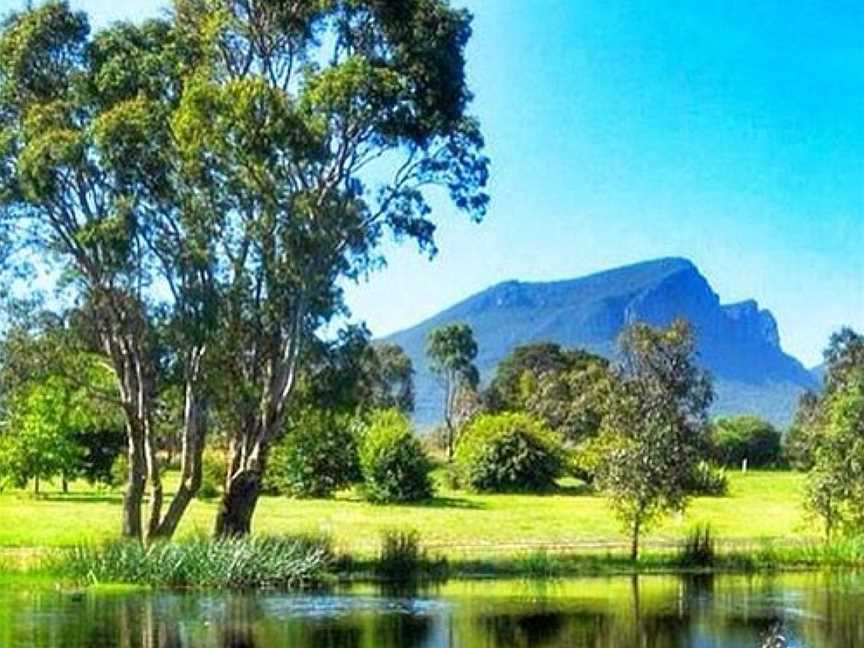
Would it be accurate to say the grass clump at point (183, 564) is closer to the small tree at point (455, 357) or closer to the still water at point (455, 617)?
the still water at point (455, 617)

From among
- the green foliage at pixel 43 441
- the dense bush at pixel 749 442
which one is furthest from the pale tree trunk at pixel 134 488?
the dense bush at pixel 749 442

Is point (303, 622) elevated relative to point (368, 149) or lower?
lower

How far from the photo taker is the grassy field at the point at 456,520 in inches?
2271

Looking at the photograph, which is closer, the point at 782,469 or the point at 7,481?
the point at 7,481

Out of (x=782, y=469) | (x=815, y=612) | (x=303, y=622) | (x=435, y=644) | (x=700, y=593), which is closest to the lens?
(x=435, y=644)

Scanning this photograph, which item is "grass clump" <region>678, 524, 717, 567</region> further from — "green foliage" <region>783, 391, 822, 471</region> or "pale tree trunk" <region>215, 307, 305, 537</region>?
"green foliage" <region>783, 391, 822, 471</region>

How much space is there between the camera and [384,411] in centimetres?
9125

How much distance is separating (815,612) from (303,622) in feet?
39.8

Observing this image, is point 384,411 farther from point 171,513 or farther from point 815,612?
point 815,612

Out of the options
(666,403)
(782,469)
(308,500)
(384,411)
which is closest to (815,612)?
(666,403)

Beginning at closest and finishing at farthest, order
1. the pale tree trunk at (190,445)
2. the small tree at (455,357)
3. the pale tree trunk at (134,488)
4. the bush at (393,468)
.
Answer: the pale tree trunk at (190,445) → the pale tree trunk at (134,488) → the bush at (393,468) → the small tree at (455,357)

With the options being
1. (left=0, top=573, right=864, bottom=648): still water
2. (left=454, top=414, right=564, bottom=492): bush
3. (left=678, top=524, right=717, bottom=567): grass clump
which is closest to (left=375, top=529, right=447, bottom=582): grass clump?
(left=0, top=573, right=864, bottom=648): still water

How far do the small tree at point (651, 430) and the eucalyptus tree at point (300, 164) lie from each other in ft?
27.0

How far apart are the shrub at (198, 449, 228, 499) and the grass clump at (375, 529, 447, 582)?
32079mm
